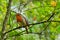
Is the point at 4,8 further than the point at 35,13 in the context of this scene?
No

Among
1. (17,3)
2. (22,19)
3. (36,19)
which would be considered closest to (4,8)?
(22,19)

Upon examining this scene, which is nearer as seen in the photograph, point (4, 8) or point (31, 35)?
point (31, 35)

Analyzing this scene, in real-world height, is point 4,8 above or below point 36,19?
above

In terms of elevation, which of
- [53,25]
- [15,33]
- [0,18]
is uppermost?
[15,33]

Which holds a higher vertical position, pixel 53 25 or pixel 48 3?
pixel 48 3

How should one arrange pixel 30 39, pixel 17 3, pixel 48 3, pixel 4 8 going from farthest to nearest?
pixel 17 3
pixel 48 3
pixel 4 8
pixel 30 39

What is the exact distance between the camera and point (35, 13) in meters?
4.11

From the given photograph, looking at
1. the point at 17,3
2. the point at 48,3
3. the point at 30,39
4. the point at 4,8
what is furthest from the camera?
the point at 17,3

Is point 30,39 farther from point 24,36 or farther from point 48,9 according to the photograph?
point 48,9

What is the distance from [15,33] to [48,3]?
3.85ft

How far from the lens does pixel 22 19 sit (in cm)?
367

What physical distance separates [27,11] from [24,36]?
1316 millimetres

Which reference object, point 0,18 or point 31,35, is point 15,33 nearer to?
point 31,35

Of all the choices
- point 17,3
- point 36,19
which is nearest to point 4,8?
point 17,3
